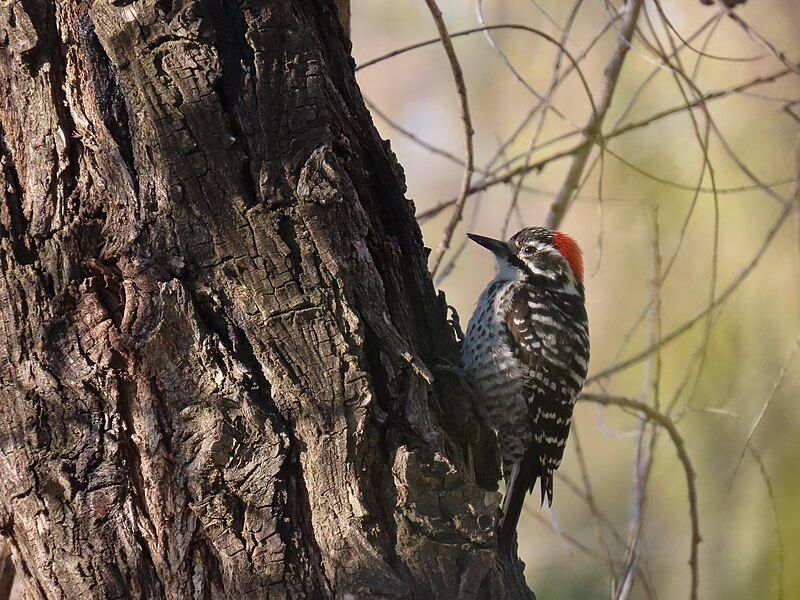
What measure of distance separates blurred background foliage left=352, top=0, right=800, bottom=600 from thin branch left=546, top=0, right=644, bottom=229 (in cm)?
11

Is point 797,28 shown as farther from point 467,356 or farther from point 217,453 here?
point 217,453

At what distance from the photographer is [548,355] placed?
3.99 meters

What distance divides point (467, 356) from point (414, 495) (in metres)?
1.64

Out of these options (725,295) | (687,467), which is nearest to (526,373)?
(687,467)

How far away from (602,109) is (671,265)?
73cm

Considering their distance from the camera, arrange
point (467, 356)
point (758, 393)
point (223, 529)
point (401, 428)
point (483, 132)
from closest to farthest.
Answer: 1. point (223, 529)
2. point (401, 428)
3. point (467, 356)
4. point (758, 393)
5. point (483, 132)

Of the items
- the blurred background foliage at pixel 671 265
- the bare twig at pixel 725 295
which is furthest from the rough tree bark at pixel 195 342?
the blurred background foliage at pixel 671 265

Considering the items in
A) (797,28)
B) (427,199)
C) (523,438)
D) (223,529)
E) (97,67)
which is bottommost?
(223,529)

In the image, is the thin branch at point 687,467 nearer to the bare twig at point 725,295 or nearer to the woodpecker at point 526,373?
the bare twig at point 725,295

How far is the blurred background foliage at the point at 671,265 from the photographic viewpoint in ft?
13.7

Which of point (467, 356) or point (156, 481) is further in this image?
point (467, 356)

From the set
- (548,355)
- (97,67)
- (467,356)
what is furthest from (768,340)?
(97,67)

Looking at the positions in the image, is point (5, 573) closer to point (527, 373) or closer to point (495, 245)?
point (527, 373)

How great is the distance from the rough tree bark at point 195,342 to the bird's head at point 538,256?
2.11 m
